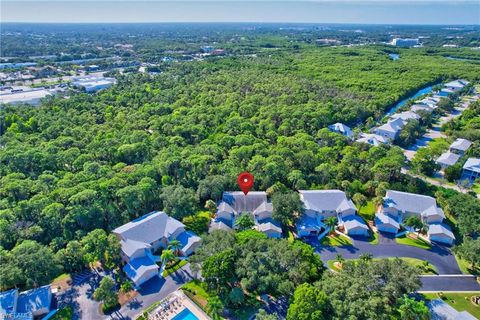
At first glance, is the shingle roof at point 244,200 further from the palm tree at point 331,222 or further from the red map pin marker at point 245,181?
the palm tree at point 331,222

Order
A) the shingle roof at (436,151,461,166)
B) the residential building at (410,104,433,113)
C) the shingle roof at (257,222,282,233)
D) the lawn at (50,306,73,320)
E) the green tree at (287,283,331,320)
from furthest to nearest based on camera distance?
1. the residential building at (410,104,433,113)
2. the shingle roof at (436,151,461,166)
3. the shingle roof at (257,222,282,233)
4. the lawn at (50,306,73,320)
5. the green tree at (287,283,331,320)

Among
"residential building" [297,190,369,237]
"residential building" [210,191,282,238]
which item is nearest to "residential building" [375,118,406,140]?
"residential building" [297,190,369,237]

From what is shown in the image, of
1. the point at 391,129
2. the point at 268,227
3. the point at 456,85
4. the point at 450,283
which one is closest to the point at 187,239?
the point at 268,227

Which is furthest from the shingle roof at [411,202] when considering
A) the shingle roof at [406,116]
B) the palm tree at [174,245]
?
the shingle roof at [406,116]

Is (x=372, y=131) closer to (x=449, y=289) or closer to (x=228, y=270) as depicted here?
(x=449, y=289)

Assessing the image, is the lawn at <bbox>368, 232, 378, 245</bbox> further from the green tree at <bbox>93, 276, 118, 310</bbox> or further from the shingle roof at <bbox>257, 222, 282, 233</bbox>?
the green tree at <bbox>93, 276, 118, 310</bbox>

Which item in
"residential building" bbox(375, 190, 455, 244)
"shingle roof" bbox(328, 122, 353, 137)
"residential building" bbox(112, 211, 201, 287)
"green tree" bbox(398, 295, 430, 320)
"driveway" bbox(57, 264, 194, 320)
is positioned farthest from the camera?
"shingle roof" bbox(328, 122, 353, 137)
